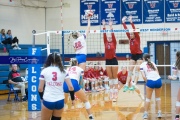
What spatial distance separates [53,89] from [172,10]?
57.9 feet

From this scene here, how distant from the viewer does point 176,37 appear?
23.1 m

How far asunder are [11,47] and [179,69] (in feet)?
45.2

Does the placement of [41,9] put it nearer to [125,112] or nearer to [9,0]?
[9,0]

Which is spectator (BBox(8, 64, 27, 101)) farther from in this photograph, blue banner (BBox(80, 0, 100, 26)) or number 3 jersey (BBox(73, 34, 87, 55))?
blue banner (BBox(80, 0, 100, 26))

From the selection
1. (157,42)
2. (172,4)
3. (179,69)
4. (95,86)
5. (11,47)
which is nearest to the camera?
(179,69)

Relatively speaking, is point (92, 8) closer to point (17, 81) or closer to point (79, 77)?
point (17, 81)

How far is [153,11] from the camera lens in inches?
878

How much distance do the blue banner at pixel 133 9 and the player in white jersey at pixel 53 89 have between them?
1712cm

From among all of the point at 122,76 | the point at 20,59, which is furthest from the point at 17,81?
the point at 20,59

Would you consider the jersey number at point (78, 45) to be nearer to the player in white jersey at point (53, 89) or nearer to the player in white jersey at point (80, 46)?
the player in white jersey at point (80, 46)

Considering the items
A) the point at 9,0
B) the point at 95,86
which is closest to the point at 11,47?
the point at 9,0

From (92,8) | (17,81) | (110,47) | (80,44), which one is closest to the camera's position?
(80,44)

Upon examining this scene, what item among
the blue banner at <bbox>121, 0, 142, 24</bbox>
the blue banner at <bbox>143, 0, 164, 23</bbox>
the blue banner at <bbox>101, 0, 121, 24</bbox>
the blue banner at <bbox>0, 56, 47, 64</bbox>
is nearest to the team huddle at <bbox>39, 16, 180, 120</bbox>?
the blue banner at <bbox>0, 56, 47, 64</bbox>

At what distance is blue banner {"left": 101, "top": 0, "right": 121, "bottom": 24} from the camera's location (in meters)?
22.6
